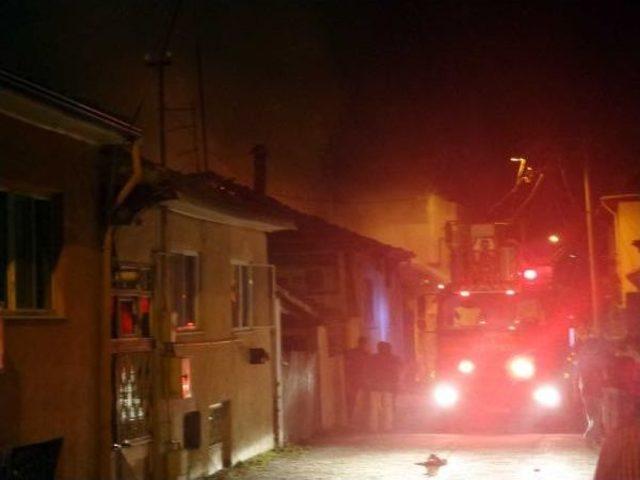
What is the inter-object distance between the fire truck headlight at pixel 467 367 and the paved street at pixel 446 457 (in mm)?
3187

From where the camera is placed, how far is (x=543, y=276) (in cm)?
2080

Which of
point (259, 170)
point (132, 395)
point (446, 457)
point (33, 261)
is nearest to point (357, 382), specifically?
point (259, 170)

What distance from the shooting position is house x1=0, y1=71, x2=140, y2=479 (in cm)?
841

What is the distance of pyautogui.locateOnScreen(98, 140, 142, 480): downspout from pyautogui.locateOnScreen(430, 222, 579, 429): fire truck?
11.4 metres

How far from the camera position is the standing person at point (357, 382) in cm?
2127

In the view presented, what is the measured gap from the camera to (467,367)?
2019 centimetres

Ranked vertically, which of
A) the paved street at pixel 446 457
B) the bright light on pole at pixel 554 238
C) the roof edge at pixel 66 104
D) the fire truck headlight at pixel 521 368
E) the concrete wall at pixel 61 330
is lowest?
the paved street at pixel 446 457

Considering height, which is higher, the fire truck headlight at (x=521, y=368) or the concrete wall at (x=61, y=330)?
the concrete wall at (x=61, y=330)

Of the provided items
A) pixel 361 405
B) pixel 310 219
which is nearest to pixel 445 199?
pixel 310 219

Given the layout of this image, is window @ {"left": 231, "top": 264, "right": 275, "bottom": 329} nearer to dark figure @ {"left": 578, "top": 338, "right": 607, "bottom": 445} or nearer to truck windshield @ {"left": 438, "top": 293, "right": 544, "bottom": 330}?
dark figure @ {"left": 578, "top": 338, "right": 607, "bottom": 445}

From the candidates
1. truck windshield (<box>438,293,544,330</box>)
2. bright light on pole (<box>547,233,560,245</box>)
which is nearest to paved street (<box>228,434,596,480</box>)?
truck windshield (<box>438,293,544,330</box>)

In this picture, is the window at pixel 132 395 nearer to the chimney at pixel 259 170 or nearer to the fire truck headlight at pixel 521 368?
the fire truck headlight at pixel 521 368

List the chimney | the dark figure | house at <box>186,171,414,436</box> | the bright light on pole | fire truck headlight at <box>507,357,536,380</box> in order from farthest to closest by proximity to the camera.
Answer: the bright light on pole < the chimney < fire truck headlight at <box>507,357,536,380</box> < house at <box>186,171,414,436</box> < the dark figure

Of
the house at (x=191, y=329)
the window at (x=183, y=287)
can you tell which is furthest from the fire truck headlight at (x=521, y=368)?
the window at (x=183, y=287)
